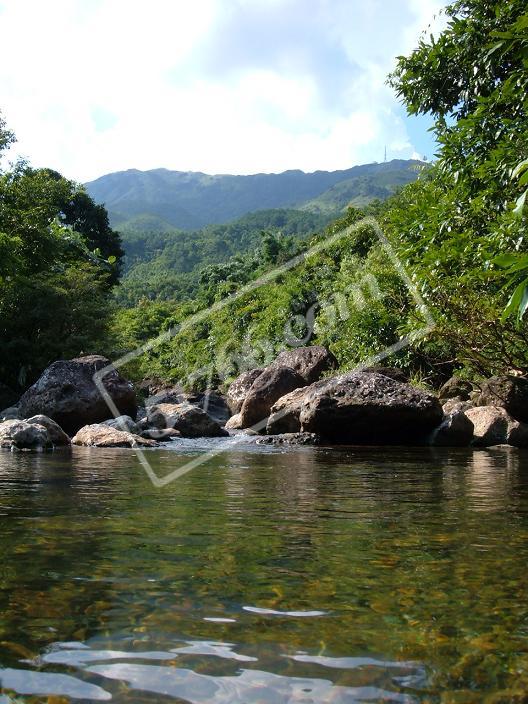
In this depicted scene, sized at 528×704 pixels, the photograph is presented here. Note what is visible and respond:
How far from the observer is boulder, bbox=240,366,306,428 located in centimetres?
2016

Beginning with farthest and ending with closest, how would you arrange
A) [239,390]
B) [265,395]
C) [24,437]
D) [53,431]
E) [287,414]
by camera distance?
[239,390], [265,395], [287,414], [53,431], [24,437]

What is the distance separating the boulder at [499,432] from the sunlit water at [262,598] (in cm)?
854

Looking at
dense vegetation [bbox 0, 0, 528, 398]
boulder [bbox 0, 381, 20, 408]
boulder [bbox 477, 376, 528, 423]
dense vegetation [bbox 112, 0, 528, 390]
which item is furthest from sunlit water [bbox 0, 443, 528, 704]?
boulder [bbox 0, 381, 20, 408]

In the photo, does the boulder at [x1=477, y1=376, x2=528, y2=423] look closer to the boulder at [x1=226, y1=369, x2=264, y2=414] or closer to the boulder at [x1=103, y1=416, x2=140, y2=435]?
the boulder at [x1=103, y1=416, x2=140, y2=435]

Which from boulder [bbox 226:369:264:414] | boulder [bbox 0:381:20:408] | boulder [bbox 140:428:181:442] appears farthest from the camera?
boulder [bbox 226:369:264:414]

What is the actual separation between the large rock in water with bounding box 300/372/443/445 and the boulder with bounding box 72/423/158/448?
372 centimetres

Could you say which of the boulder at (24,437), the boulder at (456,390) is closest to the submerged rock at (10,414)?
the boulder at (24,437)

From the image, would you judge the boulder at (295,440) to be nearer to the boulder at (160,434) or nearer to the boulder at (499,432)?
the boulder at (160,434)

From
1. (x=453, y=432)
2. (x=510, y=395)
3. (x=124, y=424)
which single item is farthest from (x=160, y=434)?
(x=510, y=395)

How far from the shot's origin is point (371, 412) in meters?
14.8

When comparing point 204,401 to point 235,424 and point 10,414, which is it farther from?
point 10,414

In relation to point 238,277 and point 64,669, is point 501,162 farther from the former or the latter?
point 238,277

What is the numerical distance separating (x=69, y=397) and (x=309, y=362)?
888 centimetres

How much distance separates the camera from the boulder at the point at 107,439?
14.3m
